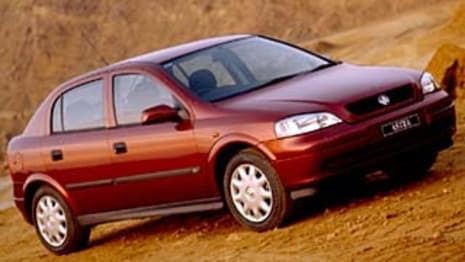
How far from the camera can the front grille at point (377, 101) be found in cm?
1011

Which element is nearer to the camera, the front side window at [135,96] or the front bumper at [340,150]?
the front bumper at [340,150]

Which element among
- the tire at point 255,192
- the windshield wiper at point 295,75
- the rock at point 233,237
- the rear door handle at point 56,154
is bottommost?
the rock at point 233,237

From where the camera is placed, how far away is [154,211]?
1130 cm

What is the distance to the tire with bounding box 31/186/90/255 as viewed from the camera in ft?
39.7

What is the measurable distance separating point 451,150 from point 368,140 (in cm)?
271

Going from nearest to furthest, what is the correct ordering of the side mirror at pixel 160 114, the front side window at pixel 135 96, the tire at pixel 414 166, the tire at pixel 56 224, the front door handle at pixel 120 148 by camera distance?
the side mirror at pixel 160 114 < the tire at pixel 414 166 < the front side window at pixel 135 96 < the front door handle at pixel 120 148 < the tire at pixel 56 224

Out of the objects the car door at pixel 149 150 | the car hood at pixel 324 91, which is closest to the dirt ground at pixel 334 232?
the car door at pixel 149 150

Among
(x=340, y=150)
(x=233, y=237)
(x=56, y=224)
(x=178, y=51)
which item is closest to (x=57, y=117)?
(x=56, y=224)

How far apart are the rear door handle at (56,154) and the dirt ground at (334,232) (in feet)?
2.76

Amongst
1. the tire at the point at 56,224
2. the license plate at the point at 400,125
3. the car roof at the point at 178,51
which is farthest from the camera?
the tire at the point at 56,224

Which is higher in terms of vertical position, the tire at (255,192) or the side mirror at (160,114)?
the side mirror at (160,114)

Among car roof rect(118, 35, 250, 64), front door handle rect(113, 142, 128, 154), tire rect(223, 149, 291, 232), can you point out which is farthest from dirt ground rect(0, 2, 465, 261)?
car roof rect(118, 35, 250, 64)

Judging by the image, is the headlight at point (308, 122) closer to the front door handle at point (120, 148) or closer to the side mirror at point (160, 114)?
the side mirror at point (160, 114)

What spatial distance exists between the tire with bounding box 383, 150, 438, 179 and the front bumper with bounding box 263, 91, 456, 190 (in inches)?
17.4
